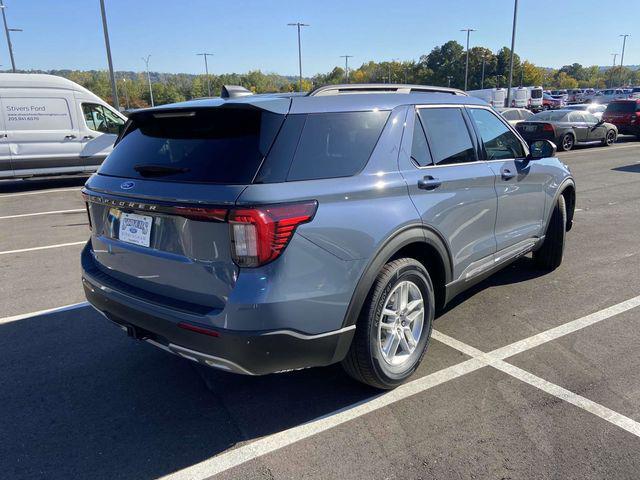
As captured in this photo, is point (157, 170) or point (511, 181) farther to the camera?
point (511, 181)

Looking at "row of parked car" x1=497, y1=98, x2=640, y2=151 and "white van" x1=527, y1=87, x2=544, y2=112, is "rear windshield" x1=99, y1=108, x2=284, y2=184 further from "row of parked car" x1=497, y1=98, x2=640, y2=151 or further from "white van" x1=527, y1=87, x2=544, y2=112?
"white van" x1=527, y1=87, x2=544, y2=112

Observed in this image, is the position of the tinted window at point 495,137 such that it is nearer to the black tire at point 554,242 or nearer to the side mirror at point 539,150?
the side mirror at point 539,150

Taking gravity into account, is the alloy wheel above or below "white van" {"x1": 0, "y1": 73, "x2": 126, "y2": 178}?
below

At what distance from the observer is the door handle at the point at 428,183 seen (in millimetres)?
3273

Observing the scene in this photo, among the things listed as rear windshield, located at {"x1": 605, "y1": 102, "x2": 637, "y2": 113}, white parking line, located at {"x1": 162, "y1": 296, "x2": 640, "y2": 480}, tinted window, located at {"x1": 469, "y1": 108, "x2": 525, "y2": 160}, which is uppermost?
tinted window, located at {"x1": 469, "y1": 108, "x2": 525, "y2": 160}

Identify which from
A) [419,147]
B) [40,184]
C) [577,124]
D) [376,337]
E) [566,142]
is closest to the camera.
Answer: [376,337]

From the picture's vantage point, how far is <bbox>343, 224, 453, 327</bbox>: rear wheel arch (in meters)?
2.81

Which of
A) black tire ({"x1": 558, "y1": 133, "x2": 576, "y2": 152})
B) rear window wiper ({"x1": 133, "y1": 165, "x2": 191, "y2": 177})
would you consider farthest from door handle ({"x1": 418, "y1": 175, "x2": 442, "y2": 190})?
black tire ({"x1": 558, "y1": 133, "x2": 576, "y2": 152})

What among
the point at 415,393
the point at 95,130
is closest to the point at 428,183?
the point at 415,393

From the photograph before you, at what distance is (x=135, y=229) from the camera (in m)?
2.85

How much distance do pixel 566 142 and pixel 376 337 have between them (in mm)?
19452

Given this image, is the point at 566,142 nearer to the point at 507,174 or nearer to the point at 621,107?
the point at 621,107

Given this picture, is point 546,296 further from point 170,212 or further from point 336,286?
point 170,212

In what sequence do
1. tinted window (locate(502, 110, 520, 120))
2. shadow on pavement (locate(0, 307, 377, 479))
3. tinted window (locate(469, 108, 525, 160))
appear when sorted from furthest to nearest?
tinted window (locate(502, 110, 520, 120)) → tinted window (locate(469, 108, 525, 160)) → shadow on pavement (locate(0, 307, 377, 479))
